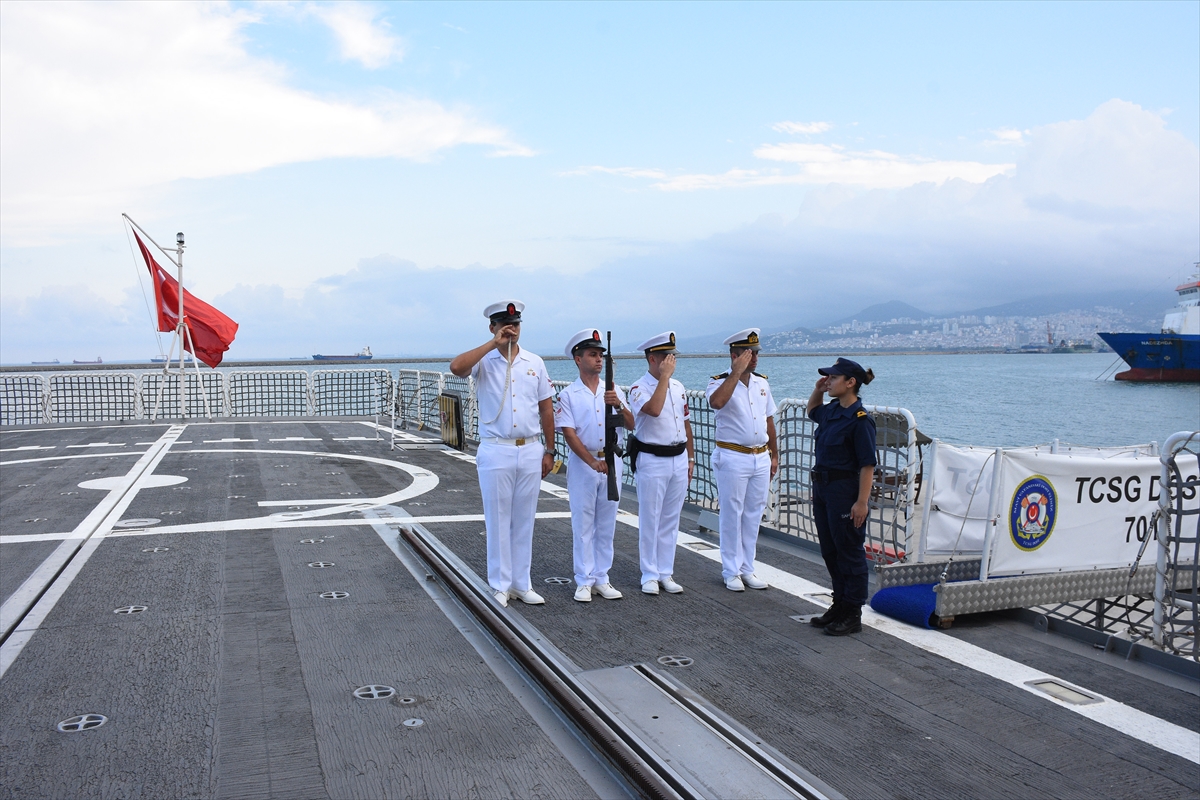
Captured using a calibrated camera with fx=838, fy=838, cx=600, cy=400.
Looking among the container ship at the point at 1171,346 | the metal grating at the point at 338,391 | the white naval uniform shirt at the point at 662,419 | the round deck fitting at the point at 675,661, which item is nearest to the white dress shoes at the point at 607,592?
the white naval uniform shirt at the point at 662,419

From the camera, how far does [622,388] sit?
28.4ft

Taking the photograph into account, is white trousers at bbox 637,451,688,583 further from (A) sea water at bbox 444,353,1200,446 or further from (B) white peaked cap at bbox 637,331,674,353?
(A) sea water at bbox 444,353,1200,446

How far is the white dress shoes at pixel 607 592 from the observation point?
629 centimetres

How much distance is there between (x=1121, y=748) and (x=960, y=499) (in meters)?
3.37

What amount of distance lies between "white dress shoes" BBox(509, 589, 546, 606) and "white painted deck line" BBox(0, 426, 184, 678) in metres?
3.11

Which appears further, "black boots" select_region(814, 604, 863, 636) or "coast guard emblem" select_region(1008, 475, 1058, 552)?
"coast guard emblem" select_region(1008, 475, 1058, 552)

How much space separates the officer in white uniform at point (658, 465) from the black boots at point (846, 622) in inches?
51.9

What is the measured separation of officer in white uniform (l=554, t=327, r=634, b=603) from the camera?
20.3 feet

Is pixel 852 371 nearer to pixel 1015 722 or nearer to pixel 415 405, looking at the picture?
pixel 1015 722

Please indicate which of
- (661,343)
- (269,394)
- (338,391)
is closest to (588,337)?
(661,343)

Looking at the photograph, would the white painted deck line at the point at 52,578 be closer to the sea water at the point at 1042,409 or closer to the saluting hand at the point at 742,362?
the saluting hand at the point at 742,362

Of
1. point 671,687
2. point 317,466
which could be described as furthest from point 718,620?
point 317,466

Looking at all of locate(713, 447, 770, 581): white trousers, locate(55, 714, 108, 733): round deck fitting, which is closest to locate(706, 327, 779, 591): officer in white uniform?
locate(713, 447, 770, 581): white trousers

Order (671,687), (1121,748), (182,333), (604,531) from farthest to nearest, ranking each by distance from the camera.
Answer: (182,333)
(604,531)
(671,687)
(1121,748)
